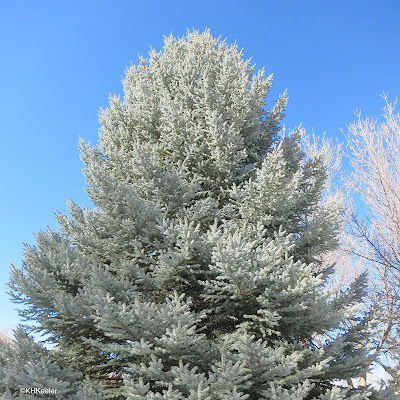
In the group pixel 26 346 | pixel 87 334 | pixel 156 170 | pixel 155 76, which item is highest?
pixel 155 76

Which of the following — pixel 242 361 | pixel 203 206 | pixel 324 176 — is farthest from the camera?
pixel 324 176

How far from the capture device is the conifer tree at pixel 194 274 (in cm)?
329

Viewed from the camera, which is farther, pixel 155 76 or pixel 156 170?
pixel 155 76

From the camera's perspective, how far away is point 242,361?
3.35 metres

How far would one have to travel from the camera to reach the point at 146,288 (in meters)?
4.21

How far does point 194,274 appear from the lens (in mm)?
4340

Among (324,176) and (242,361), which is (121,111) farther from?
(242,361)

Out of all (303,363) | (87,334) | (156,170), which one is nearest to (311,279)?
(303,363)

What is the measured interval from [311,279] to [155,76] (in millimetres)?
5184

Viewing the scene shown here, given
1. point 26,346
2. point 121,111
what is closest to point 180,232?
point 26,346

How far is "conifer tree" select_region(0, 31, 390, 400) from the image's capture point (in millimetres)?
3285

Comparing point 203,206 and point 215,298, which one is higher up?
point 203,206

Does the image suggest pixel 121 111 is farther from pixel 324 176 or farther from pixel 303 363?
pixel 303 363

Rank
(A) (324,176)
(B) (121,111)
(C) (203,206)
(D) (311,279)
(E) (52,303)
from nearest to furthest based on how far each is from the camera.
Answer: (D) (311,279)
(E) (52,303)
(C) (203,206)
(A) (324,176)
(B) (121,111)
